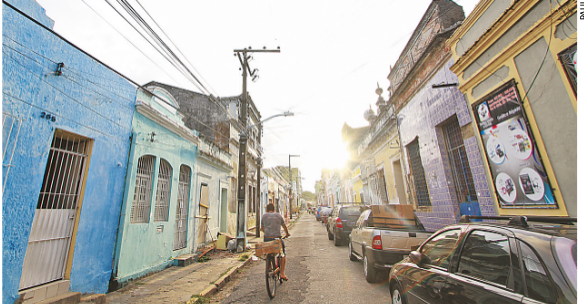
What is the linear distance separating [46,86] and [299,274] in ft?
21.3

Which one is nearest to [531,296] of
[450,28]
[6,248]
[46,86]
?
[6,248]

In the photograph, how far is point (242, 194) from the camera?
34.2 ft

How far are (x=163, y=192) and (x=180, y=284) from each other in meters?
2.99

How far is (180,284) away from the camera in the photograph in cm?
568

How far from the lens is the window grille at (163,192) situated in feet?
24.0

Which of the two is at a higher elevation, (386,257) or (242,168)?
(242,168)

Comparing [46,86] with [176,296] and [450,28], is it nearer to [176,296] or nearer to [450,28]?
[176,296]

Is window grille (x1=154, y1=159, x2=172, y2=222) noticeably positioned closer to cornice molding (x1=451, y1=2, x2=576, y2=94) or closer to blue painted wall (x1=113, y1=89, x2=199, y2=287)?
blue painted wall (x1=113, y1=89, x2=199, y2=287)

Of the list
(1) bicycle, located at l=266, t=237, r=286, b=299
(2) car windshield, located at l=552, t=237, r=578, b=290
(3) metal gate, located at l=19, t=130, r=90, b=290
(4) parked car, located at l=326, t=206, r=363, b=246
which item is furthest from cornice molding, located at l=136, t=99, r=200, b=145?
(2) car windshield, located at l=552, t=237, r=578, b=290

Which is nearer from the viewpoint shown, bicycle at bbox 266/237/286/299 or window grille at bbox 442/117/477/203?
bicycle at bbox 266/237/286/299

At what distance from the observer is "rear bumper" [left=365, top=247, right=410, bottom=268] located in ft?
16.4

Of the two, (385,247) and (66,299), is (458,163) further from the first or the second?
(66,299)

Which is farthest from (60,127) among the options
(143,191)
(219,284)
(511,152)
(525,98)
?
(511,152)

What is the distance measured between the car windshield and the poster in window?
4075 mm
